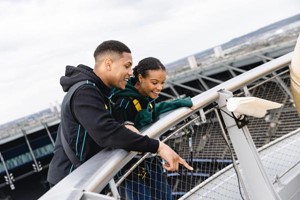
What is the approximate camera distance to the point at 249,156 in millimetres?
2047

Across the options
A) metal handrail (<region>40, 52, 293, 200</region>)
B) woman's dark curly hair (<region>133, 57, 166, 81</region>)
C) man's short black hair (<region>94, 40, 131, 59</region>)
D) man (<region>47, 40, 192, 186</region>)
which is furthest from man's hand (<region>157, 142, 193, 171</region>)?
woman's dark curly hair (<region>133, 57, 166, 81</region>)

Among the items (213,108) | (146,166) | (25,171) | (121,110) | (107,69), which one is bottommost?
(25,171)

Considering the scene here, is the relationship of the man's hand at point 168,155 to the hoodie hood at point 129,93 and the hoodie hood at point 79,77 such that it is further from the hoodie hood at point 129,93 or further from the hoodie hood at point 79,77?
the hoodie hood at point 129,93

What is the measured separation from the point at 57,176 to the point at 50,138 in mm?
26627

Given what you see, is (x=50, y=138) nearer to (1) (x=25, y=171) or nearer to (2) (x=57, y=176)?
(1) (x=25, y=171)

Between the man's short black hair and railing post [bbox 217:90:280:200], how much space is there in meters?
0.66

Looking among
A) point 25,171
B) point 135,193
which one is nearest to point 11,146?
point 25,171

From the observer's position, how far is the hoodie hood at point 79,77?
167cm

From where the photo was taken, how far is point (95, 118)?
145 cm

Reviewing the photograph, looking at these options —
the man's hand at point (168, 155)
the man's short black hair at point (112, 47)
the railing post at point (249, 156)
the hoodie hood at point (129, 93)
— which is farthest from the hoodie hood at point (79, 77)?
the railing post at point (249, 156)

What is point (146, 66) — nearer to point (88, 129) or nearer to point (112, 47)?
point (112, 47)

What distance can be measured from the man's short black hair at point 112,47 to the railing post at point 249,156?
2.17 feet

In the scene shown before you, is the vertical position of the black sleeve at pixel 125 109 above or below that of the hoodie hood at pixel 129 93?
below

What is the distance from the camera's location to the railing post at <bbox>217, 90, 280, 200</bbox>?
202 cm
